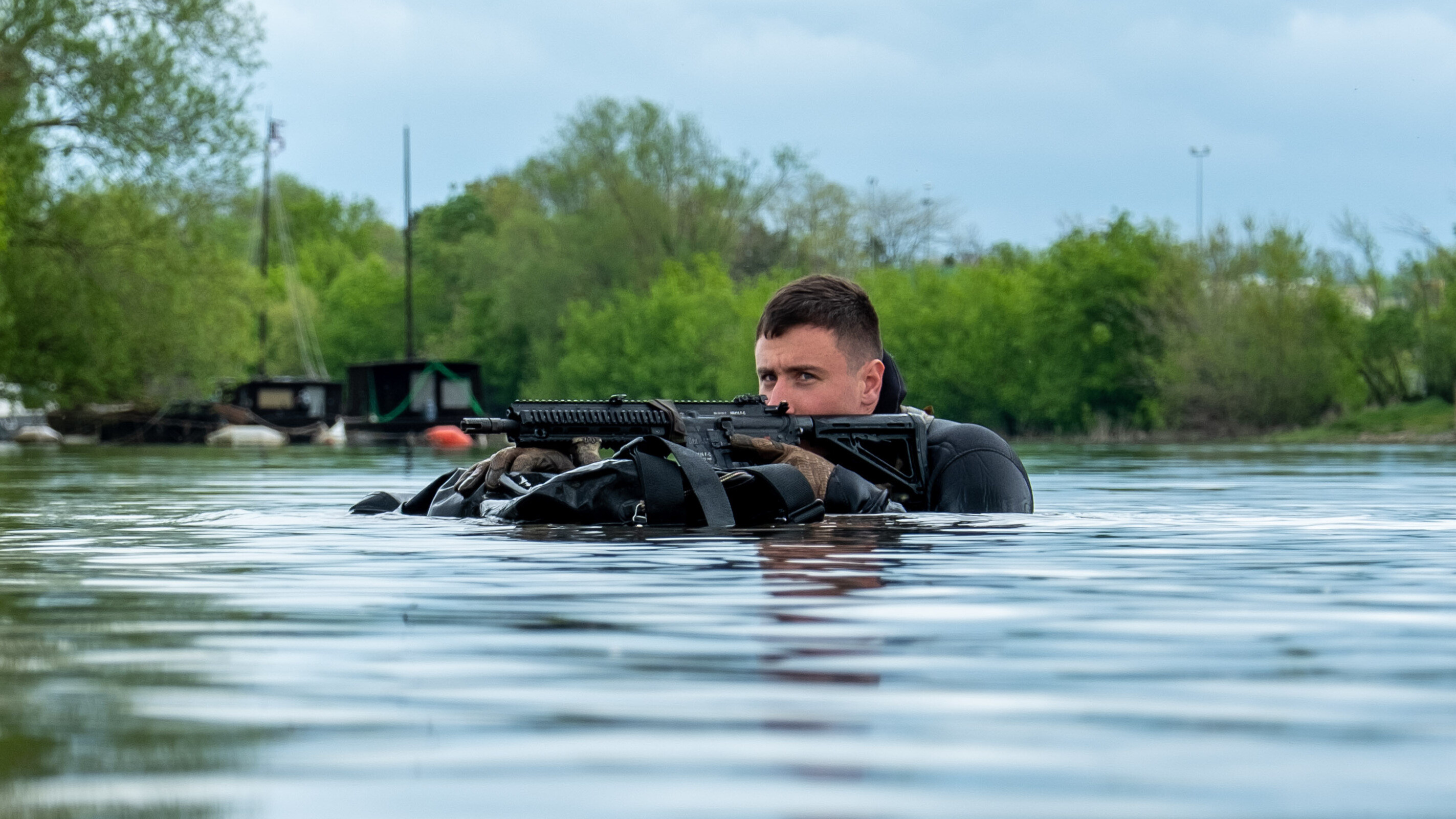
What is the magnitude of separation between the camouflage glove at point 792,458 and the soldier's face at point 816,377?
257 millimetres

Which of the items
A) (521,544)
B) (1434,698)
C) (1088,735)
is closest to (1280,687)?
(1434,698)

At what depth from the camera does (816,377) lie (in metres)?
8.41

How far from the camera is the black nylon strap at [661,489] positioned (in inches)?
313

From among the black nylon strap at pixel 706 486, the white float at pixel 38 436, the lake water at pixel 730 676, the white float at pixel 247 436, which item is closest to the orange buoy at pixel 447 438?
the white float at pixel 247 436

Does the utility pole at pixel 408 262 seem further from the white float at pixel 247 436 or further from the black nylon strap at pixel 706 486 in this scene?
the black nylon strap at pixel 706 486

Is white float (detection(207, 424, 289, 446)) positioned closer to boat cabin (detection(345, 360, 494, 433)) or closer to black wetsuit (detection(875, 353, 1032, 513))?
boat cabin (detection(345, 360, 494, 433))

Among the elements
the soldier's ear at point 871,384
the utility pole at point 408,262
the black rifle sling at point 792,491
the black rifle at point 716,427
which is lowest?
the black rifle sling at point 792,491

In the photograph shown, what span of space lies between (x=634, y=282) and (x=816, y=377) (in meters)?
72.0

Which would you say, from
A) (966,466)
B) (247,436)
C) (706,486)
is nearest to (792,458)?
(706,486)

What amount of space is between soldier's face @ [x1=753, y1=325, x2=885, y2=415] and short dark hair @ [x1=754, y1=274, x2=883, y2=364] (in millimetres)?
36

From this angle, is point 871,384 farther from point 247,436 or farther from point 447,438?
point 247,436

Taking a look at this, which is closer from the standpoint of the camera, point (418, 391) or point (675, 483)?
point (675, 483)

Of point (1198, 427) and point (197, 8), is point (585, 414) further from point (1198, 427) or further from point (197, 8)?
point (1198, 427)

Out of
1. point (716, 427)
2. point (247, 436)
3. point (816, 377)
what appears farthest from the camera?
point (247, 436)
